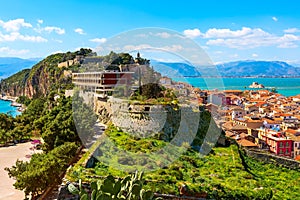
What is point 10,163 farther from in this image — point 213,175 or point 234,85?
point 234,85

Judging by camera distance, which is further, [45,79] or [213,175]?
[45,79]

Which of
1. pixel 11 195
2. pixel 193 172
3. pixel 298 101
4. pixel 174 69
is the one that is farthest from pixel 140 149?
pixel 298 101

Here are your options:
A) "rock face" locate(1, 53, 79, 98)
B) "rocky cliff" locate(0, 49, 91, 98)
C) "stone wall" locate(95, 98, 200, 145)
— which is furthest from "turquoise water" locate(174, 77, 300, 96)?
"rock face" locate(1, 53, 79, 98)

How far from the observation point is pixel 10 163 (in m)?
15.0

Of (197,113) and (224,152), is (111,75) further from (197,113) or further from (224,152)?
(224,152)

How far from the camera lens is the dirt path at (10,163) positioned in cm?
1027

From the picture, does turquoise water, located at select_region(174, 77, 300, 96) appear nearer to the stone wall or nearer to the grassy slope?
the stone wall

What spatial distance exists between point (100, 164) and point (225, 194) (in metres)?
3.45

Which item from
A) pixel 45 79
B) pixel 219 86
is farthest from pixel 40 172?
pixel 45 79

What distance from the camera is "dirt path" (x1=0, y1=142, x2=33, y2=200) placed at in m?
10.3

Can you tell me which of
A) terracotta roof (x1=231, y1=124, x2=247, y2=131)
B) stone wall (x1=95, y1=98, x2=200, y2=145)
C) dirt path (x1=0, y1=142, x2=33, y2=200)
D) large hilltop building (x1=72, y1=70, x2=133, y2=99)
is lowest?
dirt path (x1=0, y1=142, x2=33, y2=200)

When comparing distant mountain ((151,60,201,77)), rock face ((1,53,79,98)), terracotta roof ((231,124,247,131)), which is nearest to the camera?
distant mountain ((151,60,201,77))

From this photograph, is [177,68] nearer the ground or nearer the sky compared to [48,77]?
nearer the ground

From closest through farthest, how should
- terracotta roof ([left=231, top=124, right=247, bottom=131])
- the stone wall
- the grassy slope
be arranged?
the grassy slope, the stone wall, terracotta roof ([left=231, top=124, right=247, bottom=131])
